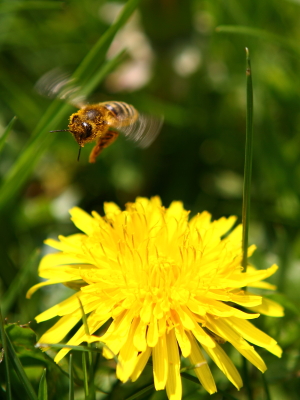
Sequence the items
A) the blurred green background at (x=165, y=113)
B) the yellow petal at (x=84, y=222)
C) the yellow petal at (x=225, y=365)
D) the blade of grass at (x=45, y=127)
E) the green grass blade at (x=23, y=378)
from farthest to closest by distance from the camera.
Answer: the blurred green background at (x=165, y=113), the blade of grass at (x=45, y=127), the yellow petal at (x=84, y=222), the yellow petal at (x=225, y=365), the green grass blade at (x=23, y=378)

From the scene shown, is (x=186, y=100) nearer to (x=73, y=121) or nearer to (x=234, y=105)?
(x=234, y=105)

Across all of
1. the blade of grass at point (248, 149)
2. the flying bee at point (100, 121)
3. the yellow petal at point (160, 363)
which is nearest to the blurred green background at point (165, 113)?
the flying bee at point (100, 121)

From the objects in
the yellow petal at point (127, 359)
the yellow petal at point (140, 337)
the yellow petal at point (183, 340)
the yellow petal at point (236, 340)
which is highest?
the yellow petal at point (236, 340)

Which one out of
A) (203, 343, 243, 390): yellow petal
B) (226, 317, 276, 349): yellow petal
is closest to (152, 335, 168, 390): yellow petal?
(203, 343, 243, 390): yellow petal

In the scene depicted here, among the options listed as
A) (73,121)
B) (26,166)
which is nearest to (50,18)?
(26,166)

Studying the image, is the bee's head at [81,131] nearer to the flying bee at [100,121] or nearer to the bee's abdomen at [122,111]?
the flying bee at [100,121]

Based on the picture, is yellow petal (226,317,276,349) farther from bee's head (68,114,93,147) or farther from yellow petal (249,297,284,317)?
bee's head (68,114,93,147)

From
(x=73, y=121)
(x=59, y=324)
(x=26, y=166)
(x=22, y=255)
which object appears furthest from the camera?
(x=22, y=255)
